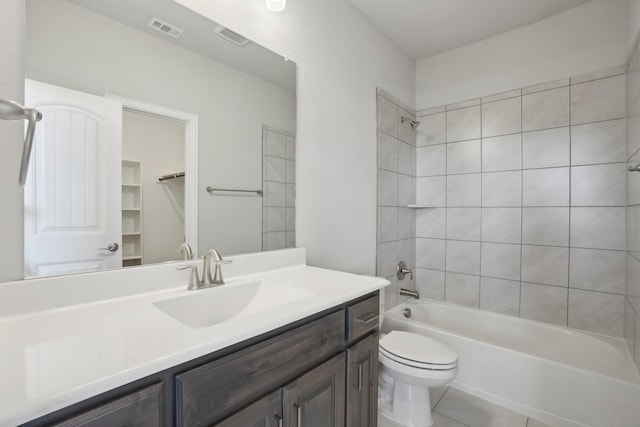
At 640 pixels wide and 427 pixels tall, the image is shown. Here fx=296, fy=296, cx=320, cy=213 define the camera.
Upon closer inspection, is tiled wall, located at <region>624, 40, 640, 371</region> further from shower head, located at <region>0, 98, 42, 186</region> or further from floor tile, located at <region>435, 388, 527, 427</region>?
shower head, located at <region>0, 98, 42, 186</region>

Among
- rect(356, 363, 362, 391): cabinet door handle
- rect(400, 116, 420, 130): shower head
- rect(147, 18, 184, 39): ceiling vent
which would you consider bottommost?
rect(356, 363, 362, 391): cabinet door handle

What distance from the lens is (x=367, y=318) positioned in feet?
3.85

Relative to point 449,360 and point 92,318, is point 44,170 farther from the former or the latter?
point 449,360

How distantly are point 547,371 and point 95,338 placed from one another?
2163 mm

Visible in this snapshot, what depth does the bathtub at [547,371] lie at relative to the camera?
1.52 m

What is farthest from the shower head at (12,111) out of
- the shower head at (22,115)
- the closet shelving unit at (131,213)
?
the closet shelving unit at (131,213)

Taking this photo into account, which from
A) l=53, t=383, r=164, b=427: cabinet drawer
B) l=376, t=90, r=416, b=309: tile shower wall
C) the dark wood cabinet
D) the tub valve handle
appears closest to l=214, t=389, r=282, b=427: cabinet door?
the dark wood cabinet

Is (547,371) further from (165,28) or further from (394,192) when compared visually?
(165,28)

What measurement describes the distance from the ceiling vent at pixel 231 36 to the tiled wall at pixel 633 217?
6.77ft

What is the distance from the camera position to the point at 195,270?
110cm

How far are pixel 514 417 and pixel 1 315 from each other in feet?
7.77

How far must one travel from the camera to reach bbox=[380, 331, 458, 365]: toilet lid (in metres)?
1.56

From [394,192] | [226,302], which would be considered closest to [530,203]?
[394,192]

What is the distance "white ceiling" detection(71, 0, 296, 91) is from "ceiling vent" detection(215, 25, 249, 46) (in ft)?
0.05
